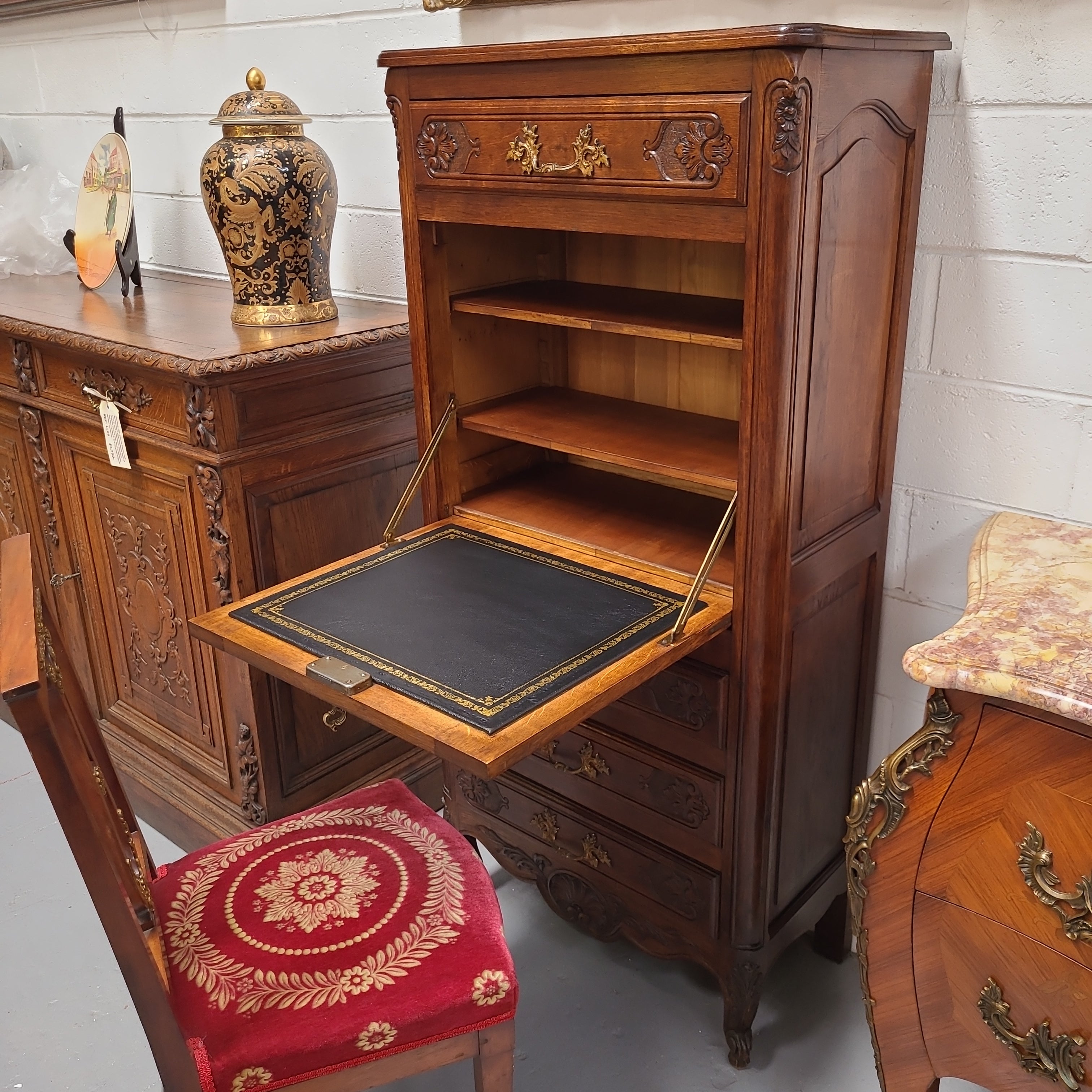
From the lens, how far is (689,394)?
1.71 m

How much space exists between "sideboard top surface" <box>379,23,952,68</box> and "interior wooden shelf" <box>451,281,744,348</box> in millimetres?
325

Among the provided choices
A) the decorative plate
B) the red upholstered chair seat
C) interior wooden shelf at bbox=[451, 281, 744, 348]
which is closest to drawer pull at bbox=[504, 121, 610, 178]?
interior wooden shelf at bbox=[451, 281, 744, 348]

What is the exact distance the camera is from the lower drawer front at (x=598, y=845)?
1.58 metres

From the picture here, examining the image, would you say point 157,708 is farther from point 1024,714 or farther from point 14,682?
point 1024,714

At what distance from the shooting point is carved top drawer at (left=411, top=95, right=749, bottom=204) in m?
1.17

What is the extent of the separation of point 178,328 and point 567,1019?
Answer: 1393 millimetres

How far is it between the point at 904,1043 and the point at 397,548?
93 centimetres

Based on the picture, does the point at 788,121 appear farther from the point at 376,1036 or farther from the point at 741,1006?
the point at 741,1006

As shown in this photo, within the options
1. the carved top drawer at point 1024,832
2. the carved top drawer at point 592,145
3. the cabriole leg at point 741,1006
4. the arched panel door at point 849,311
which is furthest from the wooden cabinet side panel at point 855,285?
the cabriole leg at point 741,1006

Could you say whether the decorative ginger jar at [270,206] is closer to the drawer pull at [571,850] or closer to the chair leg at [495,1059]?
the drawer pull at [571,850]

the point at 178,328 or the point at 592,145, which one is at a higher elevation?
the point at 592,145

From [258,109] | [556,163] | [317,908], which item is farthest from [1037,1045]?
[258,109]

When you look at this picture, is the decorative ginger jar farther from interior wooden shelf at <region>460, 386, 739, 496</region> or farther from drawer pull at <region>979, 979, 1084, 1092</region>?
drawer pull at <region>979, 979, 1084, 1092</region>

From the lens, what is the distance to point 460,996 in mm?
1168
